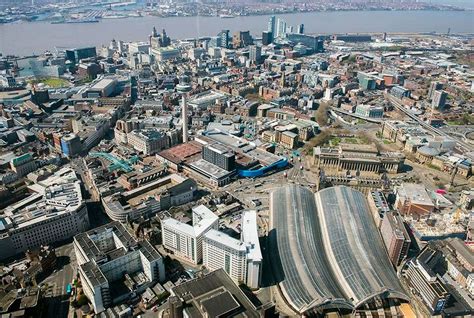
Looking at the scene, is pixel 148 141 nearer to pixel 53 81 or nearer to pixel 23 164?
pixel 23 164

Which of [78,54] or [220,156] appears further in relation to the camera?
[78,54]

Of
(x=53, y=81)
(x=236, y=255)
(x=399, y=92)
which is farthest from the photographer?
(x=53, y=81)

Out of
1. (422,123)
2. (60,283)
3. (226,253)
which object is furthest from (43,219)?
(422,123)

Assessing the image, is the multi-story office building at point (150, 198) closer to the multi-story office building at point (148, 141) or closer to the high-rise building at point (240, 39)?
the multi-story office building at point (148, 141)

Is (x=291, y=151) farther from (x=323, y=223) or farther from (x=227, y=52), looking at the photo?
(x=227, y=52)

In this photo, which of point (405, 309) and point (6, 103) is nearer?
point (405, 309)

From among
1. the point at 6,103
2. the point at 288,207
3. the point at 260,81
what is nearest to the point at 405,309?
the point at 288,207
